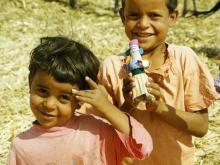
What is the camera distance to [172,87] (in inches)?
76.2

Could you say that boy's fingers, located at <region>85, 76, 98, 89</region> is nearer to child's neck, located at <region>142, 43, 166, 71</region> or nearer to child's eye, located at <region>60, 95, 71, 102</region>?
child's eye, located at <region>60, 95, 71, 102</region>

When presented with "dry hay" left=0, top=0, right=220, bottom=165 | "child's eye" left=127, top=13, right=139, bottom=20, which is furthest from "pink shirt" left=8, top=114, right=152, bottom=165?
"dry hay" left=0, top=0, right=220, bottom=165

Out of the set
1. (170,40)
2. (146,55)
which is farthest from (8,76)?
(146,55)

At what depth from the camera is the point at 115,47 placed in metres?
6.44

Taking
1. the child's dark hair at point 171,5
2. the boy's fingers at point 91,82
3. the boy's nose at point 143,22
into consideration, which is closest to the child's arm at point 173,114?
the boy's fingers at point 91,82

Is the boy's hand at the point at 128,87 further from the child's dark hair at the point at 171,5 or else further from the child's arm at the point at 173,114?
the child's dark hair at the point at 171,5

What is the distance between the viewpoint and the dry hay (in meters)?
4.60

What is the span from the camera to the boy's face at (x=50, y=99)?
1776mm

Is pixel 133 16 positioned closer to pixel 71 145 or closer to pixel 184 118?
pixel 184 118

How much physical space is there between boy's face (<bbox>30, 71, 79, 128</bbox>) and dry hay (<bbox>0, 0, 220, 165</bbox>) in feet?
7.97

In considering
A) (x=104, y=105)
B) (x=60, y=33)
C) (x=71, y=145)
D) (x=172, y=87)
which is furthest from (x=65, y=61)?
(x=60, y=33)

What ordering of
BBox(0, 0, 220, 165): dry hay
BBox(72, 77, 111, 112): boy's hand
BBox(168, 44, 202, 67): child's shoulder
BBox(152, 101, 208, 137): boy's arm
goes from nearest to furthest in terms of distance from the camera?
BBox(72, 77, 111, 112): boy's hand
BBox(152, 101, 208, 137): boy's arm
BBox(168, 44, 202, 67): child's shoulder
BBox(0, 0, 220, 165): dry hay

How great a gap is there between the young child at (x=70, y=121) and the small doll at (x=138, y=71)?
113 millimetres

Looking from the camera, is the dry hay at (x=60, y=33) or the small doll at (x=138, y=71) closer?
the small doll at (x=138, y=71)
